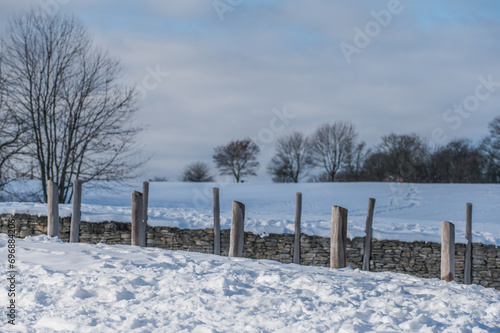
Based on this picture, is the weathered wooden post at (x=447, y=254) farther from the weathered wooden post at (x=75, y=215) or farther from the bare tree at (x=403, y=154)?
the bare tree at (x=403, y=154)

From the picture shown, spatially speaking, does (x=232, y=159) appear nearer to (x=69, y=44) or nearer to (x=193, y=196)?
(x=193, y=196)

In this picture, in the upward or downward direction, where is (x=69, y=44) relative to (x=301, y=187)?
upward

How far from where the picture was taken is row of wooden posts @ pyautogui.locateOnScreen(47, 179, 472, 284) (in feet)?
29.9

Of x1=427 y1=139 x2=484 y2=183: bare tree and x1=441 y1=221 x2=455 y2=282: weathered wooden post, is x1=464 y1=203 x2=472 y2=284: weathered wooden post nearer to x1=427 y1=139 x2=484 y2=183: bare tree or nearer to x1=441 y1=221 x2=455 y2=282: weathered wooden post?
x1=441 y1=221 x2=455 y2=282: weathered wooden post

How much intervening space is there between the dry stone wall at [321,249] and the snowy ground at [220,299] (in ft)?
18.3

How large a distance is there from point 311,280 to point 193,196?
2419 cm

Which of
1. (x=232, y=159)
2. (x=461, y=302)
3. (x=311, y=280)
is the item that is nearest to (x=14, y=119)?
(x=311, y=280)

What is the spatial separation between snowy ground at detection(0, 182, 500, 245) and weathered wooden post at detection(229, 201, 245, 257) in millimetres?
3743

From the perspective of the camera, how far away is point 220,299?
604 centimetres

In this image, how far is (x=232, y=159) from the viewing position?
55656mm

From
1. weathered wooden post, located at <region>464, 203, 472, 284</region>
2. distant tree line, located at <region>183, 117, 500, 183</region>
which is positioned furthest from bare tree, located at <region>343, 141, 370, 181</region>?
weathered wooden post, located at <region>464, 203, 472, 284</region>

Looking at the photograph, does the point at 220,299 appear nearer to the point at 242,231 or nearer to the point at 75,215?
the point at 242,231

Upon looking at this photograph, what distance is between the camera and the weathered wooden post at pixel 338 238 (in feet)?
31.2

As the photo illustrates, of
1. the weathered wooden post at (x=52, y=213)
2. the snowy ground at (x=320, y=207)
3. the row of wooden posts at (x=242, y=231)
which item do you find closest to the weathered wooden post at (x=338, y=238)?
the row of wooden posts at (x=242, y=231)
